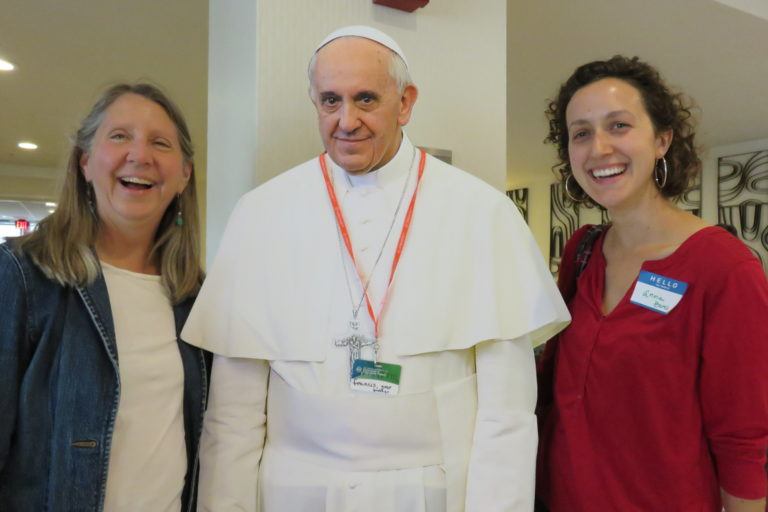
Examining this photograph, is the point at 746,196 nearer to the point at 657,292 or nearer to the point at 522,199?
the point at 522,199

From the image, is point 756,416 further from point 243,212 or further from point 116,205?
point 116,205

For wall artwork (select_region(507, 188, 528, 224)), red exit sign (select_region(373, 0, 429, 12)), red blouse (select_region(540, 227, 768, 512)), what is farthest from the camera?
wall artwork (select_region(507, 188, 528, 224))

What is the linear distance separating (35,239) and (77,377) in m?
0.32

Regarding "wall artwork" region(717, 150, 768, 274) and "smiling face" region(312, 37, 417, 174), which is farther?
"wall artwork" region(717, 150, 768, 274)

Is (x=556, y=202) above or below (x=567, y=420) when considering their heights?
above

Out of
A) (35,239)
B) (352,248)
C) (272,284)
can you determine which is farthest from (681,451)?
(35,239)

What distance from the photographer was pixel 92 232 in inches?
51.7

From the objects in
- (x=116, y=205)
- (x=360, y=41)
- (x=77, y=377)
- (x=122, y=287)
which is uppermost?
(x=360, y=41)

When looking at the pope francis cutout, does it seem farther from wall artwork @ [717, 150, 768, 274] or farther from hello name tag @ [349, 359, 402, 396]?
wall artwork @ [717, 150, 768, 274]

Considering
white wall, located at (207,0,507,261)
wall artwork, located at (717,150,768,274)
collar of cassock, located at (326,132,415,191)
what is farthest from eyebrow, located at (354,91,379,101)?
wall artwork, located at (717,150,768,274)

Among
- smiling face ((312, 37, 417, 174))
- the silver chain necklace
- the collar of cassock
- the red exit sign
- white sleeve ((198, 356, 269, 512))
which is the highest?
the red exit sign

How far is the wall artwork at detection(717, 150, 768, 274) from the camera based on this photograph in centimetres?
607

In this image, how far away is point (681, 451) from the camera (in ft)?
4.24

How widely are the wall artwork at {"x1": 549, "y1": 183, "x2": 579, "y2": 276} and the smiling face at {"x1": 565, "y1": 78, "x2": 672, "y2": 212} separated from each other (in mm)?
7070
